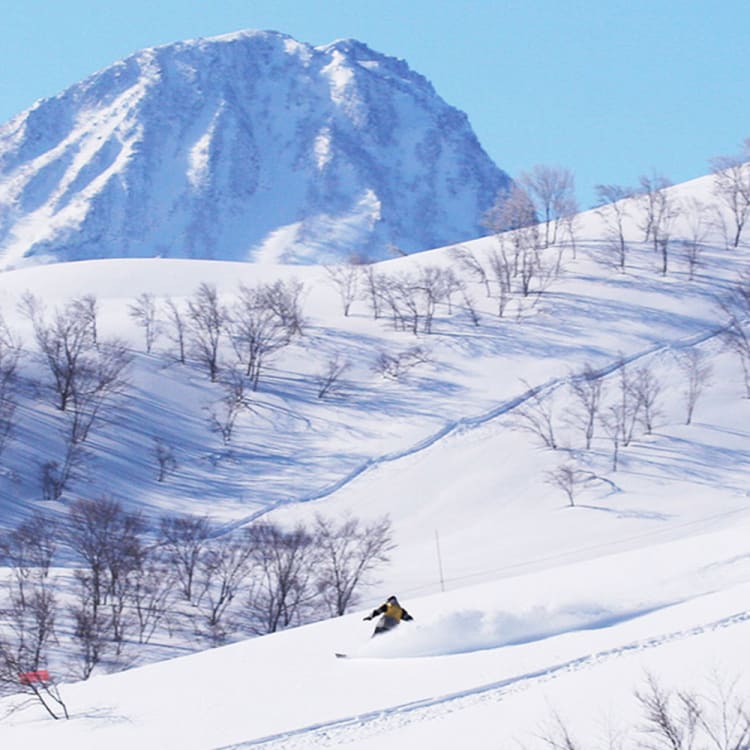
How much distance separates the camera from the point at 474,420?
65375mm

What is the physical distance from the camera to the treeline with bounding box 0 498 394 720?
34.4 m

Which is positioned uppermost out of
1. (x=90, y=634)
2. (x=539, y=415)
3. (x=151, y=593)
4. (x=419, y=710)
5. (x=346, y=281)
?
(x=346, y=281)

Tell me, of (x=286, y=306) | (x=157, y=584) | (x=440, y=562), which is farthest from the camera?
(x=286, y=306)

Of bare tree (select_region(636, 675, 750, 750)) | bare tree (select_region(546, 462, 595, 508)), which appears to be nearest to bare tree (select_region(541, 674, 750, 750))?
bare tree (select_region(636, 675, 750, 750))

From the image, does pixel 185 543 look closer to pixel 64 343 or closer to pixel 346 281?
pixel 64 343

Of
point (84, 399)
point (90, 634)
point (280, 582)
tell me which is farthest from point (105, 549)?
point (84, 399)

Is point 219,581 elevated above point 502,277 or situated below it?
below

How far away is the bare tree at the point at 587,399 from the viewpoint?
60500 millimetres

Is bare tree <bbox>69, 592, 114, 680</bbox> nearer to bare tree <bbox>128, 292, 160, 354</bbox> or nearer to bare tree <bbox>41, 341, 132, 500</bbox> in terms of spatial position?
bare tree <bbox>41, 341, 132, 500</bbox>

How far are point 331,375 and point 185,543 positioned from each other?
30.1 metres

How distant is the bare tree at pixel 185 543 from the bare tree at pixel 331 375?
791 inches

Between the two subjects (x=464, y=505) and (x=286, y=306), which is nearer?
(x=464, y=505)

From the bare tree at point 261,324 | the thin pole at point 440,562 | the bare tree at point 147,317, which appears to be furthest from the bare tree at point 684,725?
the bare tree at point 147,317

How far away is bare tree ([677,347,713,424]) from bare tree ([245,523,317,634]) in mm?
27639
